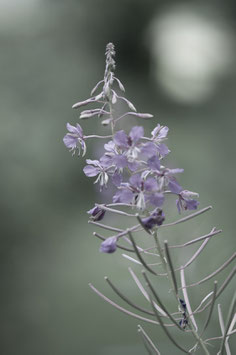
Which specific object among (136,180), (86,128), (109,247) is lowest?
(109,247)

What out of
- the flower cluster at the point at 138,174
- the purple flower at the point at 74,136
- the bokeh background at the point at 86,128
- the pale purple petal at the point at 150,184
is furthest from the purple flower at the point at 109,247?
the bokeh background at the point at 86,128

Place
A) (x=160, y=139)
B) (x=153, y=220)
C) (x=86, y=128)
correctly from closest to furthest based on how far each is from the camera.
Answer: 1. (x=153, y=220)
2. (x=160, y=139)
3. (x=86, y=128)

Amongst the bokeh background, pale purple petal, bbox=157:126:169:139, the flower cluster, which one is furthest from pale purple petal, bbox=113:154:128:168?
the bokeh background

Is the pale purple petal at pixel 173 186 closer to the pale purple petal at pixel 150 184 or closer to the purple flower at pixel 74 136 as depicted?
the pale purple petal at pixel 150 184

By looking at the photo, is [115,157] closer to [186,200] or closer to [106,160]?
[106,160]

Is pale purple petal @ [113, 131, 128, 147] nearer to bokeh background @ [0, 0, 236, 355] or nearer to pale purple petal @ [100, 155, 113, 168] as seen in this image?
pale purple petal @ [100, 155, 113, 168]

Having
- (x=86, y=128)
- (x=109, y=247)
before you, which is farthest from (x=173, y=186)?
(x=86, y=128)
